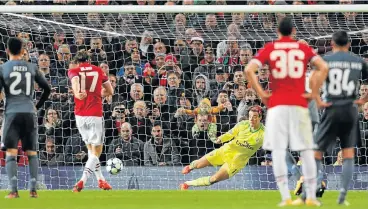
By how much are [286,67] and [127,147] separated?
25.5 ft

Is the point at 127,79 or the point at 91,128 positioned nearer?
the point at 91,128

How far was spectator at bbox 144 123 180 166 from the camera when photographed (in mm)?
18719

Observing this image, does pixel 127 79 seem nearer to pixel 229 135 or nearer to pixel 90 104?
pixel 229 135

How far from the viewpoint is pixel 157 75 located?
1953 centimetres

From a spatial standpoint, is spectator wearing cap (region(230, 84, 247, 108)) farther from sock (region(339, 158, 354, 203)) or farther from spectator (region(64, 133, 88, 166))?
sock (region(339, 158, 354, 203))

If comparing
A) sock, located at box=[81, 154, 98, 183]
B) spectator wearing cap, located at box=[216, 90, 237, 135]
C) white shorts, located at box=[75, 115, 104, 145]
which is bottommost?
sock, located at box=[81, 154, 98, 183]

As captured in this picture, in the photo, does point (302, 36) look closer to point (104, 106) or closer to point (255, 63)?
point (104, 106)

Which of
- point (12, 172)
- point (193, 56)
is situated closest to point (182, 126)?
point (193, 56)

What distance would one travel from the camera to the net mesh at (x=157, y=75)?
18750mm

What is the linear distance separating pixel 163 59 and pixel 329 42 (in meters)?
3.11

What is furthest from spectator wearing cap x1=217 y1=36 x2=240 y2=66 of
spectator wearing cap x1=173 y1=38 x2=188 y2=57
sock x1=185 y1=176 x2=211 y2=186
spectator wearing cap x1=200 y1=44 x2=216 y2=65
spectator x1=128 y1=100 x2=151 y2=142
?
sock x1=185 y1=176 x2=211 y2=186

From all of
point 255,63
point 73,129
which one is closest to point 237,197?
point 255,63

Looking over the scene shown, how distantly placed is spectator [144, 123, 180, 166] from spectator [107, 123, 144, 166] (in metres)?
0.14

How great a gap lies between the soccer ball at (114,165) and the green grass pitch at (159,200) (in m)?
1.43
